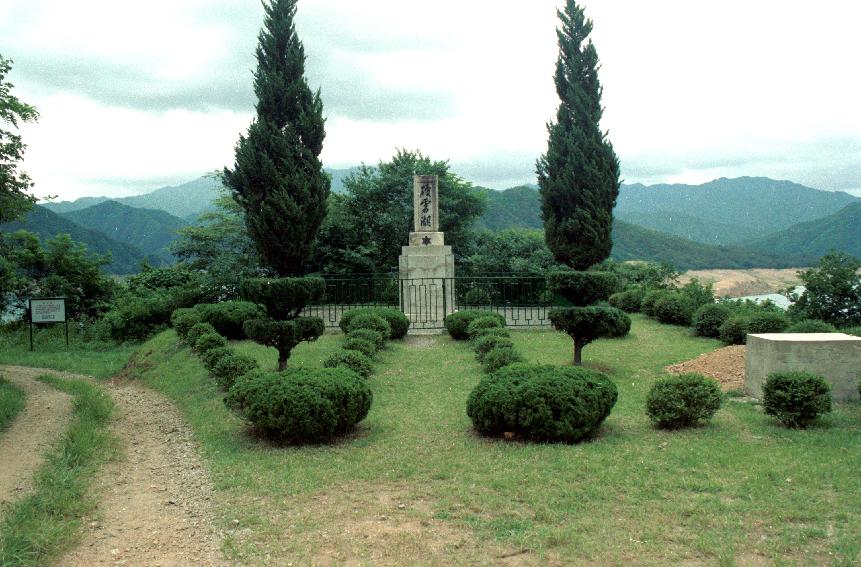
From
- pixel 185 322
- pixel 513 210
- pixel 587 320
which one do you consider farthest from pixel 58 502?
pixel 513 210

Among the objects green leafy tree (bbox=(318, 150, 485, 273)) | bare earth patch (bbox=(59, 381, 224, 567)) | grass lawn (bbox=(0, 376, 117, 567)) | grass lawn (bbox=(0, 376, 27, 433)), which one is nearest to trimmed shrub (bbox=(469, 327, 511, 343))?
bare earth patch (bbox=(59, 381, 224, 567))

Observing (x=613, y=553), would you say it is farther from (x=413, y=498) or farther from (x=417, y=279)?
(x=417, y=279)

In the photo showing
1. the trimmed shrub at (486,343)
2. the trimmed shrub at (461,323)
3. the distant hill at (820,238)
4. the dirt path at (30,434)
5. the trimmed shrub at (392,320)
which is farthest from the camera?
the distant hill at (820,238)

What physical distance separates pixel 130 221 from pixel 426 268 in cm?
6306

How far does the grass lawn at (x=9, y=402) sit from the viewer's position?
9.40 m

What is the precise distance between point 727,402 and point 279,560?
6567 mm

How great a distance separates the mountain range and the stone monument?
28.4 ft

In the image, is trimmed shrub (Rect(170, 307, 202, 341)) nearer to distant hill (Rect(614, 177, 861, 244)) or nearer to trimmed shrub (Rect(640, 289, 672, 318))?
trimmed shrub (Rect(640, 289, 672, 318))

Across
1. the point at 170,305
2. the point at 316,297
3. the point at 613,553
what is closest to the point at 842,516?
the point at 613,553

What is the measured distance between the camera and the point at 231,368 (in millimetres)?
9977

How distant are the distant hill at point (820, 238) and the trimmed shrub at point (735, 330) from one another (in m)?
16.6

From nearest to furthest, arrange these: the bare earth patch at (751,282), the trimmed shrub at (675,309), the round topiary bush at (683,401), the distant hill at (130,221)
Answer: the round topiary bush at (683,401) → the trimmed shrub at (675,309) → the bare earth patch at (751,282) → the distant hill at (130,221)

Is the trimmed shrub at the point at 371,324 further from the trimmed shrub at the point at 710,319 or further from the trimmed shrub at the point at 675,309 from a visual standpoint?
the trimmed shrub at the point at 675,309

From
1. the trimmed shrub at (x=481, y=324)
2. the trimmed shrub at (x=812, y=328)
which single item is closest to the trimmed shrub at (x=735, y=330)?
the trimmed shrub at (x=812, y=328)
